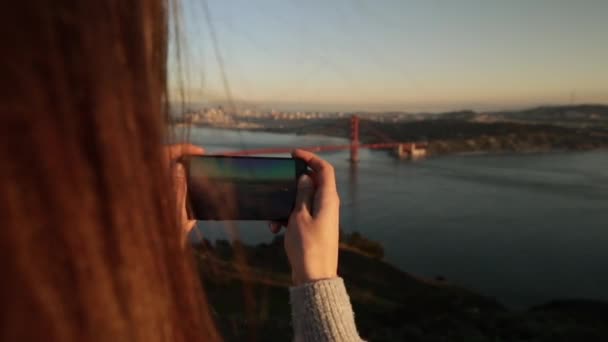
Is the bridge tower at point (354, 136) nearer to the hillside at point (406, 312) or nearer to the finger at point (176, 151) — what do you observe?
the hillside at point (406, 312)

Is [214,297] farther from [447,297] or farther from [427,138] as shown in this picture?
[427,138]

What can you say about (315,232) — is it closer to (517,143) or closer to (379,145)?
(379,145)

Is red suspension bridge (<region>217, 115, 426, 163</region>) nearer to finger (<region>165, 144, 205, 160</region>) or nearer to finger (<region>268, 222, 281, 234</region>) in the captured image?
finger (<region>268, 222, 281, 234</region>)

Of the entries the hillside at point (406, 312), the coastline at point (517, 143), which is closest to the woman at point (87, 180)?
the hillside at point (406, 312)

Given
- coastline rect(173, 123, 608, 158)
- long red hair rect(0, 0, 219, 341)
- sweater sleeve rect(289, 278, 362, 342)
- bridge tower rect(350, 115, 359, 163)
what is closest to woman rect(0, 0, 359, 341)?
long red hair rect(0, 0, 219, 341)

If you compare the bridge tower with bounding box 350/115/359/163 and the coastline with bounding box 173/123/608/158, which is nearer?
the bridge tower with bounding box 350/115/359/163
